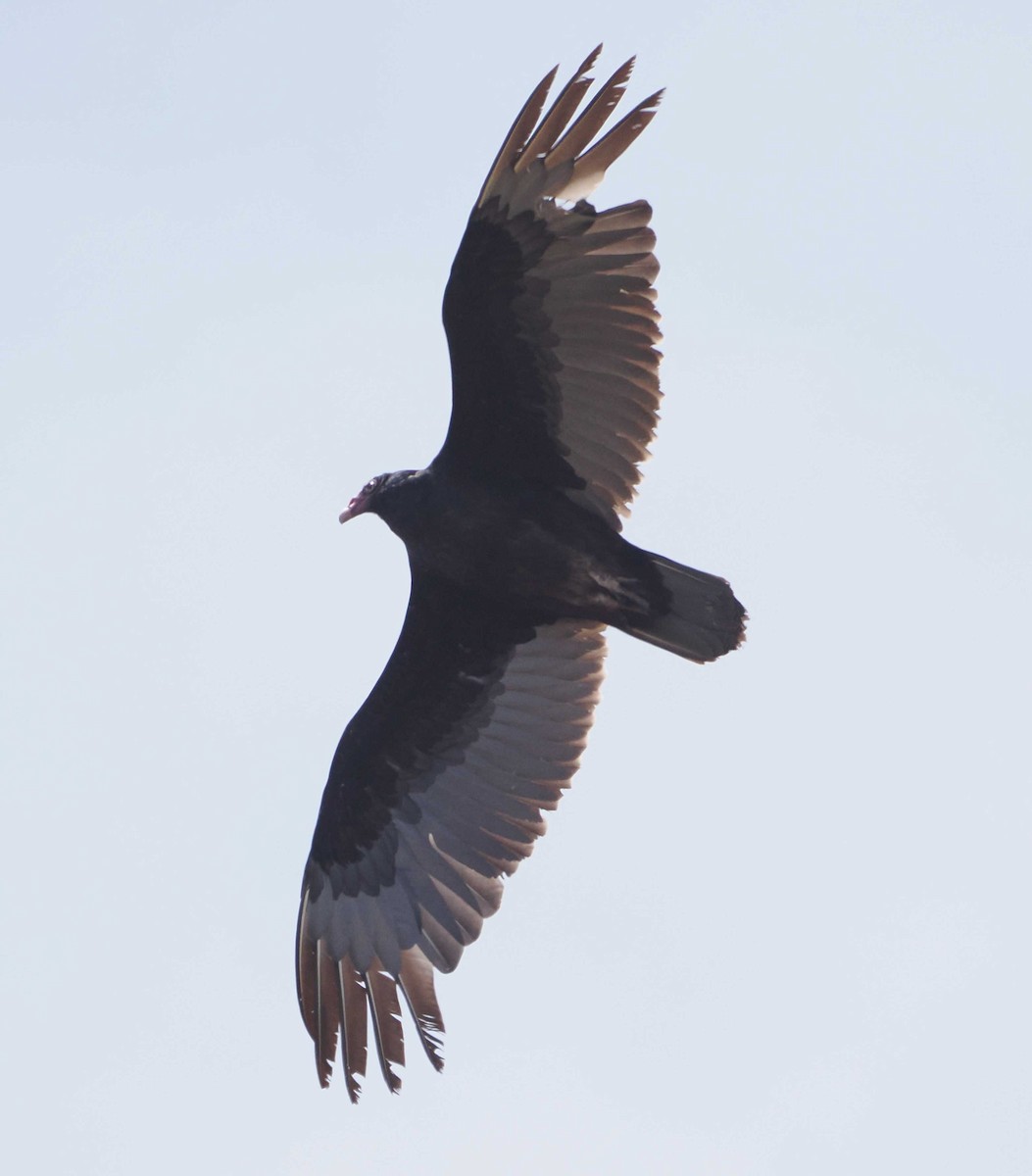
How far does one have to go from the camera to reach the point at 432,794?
8.03 metres

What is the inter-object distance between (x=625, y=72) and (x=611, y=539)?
1.70 metres

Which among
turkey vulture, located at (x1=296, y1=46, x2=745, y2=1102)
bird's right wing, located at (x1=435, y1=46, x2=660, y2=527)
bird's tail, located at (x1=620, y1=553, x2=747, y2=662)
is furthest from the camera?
bird's tail, located at (x1=620, y1=553, x2=747, y2=662)

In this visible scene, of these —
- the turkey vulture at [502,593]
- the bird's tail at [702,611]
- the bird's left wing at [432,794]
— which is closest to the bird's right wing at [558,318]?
the turkey vulture at [502,593]

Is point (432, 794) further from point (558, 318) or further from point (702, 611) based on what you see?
point (558, 318)

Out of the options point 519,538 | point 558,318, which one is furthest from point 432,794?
point 558,318

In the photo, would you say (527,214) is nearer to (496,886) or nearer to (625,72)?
(625,72)

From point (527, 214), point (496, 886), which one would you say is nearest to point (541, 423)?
point (527, 214)

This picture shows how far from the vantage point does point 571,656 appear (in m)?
7.93

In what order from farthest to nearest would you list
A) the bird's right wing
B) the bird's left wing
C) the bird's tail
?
1. the bird's left wing
2. the bird's tail
3. the bird's right wing

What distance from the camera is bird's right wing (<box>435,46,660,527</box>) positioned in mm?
6906

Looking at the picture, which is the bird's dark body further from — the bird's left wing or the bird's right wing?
the bird's left wing

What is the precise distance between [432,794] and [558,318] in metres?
2.07

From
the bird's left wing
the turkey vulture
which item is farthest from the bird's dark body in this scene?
the bird's left wing

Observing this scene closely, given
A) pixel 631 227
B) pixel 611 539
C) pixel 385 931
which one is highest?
pixel 631 227
